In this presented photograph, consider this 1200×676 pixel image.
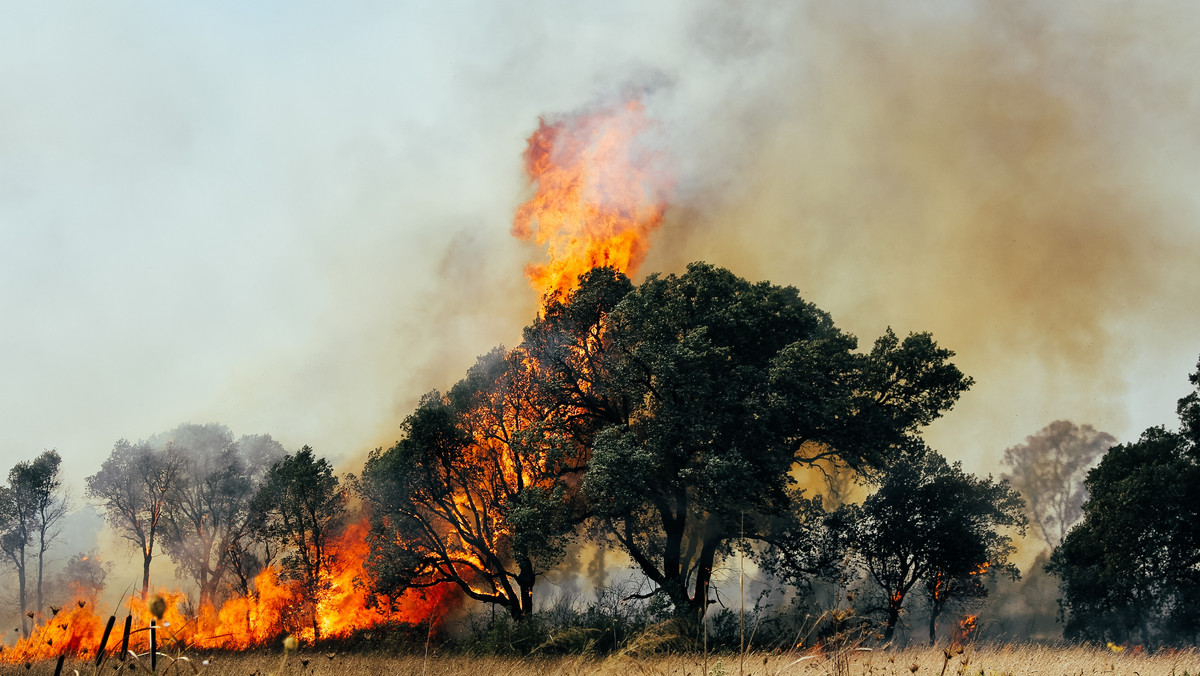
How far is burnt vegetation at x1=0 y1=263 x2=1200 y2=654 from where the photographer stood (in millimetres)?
27031

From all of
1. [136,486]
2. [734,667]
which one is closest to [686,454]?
[734,667]

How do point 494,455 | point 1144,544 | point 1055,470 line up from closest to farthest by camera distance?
point 1144,544 < point 494,455 < point 1055,470

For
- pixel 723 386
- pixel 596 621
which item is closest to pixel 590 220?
pixel 723 386

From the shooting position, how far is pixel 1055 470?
64.2 m

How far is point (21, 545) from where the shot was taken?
52.3 metres

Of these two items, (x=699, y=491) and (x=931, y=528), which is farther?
(x=931, y=528)

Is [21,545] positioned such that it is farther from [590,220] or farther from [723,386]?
[723,386]

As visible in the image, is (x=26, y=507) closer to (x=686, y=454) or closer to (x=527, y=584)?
(x=527, y=584)

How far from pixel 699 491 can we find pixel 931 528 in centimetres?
1221

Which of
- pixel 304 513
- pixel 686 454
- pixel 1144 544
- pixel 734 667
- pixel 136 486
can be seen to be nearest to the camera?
pixel 734 667

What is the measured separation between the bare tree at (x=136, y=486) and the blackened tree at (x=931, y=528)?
49.7 meters

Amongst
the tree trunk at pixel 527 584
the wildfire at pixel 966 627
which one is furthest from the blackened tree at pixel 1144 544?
the tree trunk at pixel 527 584

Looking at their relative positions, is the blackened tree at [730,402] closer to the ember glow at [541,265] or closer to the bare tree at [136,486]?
the ember glow at [541,265]

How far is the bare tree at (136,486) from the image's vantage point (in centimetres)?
5409
